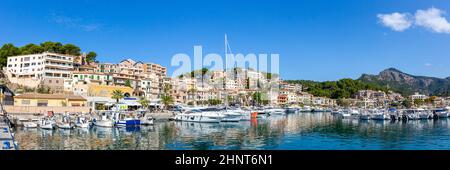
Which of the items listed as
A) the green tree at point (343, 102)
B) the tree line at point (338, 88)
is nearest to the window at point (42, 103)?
the green tree at point (343, 102)

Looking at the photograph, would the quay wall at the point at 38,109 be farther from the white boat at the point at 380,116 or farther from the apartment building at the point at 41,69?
the white boat at the point at 380,116

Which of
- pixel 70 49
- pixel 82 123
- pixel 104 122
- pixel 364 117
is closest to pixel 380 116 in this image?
pixel 364 117

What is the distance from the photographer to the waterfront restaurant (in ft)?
150

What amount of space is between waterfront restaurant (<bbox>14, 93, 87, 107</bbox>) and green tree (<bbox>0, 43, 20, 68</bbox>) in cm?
2876

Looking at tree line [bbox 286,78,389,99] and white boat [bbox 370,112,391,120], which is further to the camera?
tree line [bbox 286,78,389,99]

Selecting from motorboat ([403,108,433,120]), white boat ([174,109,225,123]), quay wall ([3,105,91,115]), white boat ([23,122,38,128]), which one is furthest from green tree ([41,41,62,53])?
motorboat ([403,108,433,120])

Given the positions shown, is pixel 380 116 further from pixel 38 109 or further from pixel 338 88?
pixel 338 88

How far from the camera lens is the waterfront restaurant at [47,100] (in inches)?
1805

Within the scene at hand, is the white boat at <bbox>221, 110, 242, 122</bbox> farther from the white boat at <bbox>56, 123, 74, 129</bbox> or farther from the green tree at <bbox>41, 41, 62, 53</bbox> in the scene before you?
the green tree at <bbox>41, 41, 62, 53</bbox>

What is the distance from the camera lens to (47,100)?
47.6 m

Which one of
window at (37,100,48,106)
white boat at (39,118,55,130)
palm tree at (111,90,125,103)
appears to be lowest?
white boat at (39,118,55,130)
